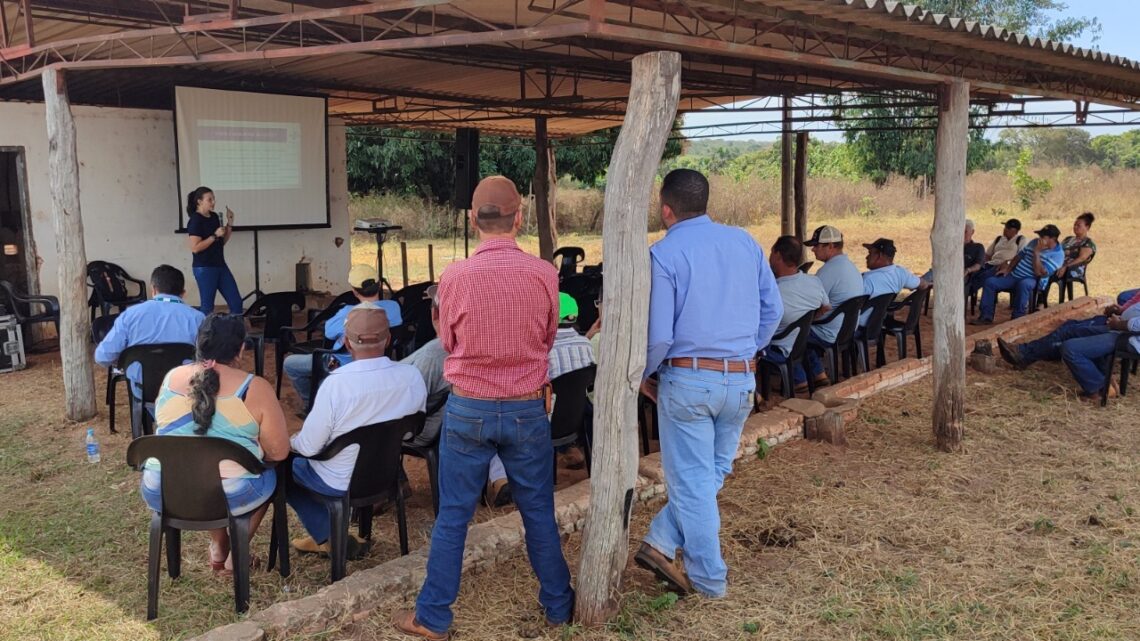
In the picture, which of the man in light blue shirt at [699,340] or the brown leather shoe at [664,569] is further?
the brown leather shoe at [664,569]

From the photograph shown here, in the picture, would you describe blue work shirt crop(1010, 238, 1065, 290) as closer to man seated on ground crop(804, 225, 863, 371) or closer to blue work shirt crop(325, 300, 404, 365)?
man seated on ground crop(804, 225, 863, 371)

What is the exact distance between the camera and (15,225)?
8789 millimetres

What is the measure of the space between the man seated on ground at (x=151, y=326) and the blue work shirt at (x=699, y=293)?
2802 millimetres

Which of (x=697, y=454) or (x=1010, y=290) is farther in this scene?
(x=1010, y=290)

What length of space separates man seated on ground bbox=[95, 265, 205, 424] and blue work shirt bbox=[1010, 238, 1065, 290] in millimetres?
7967

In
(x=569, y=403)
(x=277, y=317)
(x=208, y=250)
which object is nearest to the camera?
(x=569, y=403)

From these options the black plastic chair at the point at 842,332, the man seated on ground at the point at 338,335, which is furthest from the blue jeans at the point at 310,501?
the black plastic chair at the point at 842,332

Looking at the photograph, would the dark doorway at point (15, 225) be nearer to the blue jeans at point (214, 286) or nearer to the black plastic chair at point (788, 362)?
the blue jeans at point (214, 286)

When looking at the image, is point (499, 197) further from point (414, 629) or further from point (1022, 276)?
point (1022, 276)

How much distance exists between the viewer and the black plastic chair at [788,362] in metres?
5.62

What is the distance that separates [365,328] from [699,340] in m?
1.21

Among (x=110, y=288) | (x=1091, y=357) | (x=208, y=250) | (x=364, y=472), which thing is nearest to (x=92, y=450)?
(x=364, y=472)

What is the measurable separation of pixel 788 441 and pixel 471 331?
3.05 meters

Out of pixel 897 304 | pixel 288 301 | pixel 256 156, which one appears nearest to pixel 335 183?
pixel 256 156
